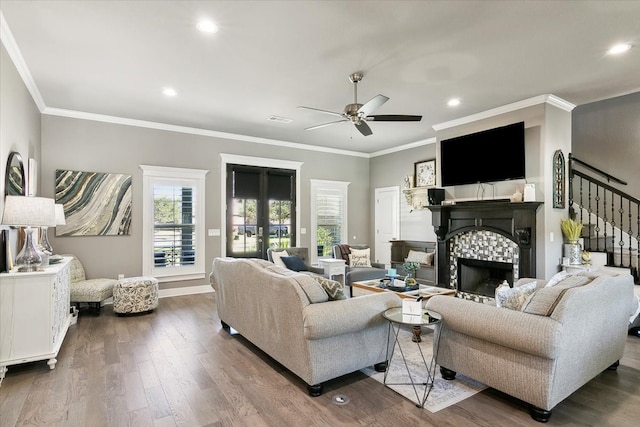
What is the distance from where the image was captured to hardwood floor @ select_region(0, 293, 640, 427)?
2.36 m

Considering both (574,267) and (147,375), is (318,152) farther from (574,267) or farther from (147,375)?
(147,375)

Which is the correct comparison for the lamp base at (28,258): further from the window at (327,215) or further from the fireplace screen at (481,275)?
the fireplace screen at (481,275)

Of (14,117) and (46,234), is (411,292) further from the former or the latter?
(14,117)

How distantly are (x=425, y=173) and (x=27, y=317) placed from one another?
21.8 feet

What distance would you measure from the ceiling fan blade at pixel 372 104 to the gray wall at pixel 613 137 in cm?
441

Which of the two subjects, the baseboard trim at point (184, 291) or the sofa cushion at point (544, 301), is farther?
the baseboard trim at point (184, 291)

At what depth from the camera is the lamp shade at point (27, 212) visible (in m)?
3.03

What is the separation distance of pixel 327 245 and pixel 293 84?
453 centimetres

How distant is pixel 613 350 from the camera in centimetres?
293

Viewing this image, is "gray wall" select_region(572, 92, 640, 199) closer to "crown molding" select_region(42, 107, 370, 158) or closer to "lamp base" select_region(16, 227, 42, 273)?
"crown molding" select_region(42, 107, 370, 158)

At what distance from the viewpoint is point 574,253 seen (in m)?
4.86

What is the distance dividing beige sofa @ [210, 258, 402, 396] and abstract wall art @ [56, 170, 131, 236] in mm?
3600

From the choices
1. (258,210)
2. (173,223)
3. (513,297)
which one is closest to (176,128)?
(173,223)

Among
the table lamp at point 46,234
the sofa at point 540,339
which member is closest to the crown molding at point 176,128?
the table lamp at point 46,234
